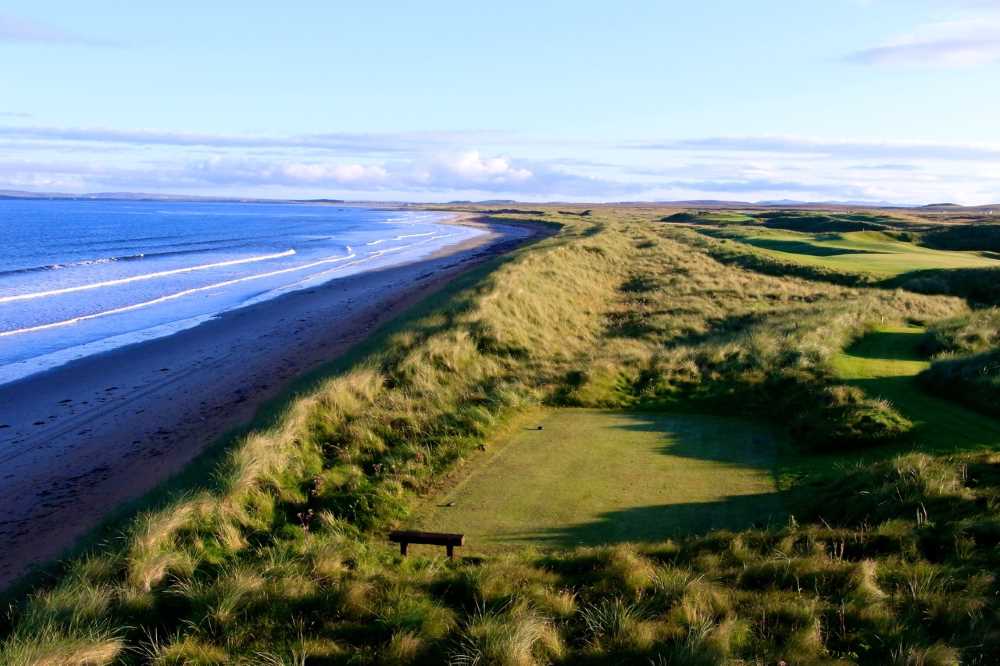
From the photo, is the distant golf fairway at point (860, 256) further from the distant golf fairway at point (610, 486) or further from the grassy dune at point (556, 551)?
the distant golf fairway at point (610, 486)

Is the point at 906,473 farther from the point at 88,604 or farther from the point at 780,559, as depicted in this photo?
the point at 88,604

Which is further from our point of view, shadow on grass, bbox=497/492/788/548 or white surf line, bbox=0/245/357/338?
white surf line, bbox=0/245/357/338

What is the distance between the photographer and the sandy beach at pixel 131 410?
1029 cm

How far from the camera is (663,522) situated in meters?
7.47

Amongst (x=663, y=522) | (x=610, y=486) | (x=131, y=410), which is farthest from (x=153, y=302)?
Answer: (x=663, y=522)

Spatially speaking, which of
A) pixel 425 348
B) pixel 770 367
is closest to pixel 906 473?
pixel 770 367

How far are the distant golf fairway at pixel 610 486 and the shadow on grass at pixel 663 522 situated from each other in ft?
0.03

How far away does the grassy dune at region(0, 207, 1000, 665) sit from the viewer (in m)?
4.88

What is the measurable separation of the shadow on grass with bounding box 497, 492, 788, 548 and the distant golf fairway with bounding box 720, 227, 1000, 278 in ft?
79.1

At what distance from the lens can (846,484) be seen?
24.9ft

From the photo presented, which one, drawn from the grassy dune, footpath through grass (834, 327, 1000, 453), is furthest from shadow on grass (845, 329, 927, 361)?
the grassy dune

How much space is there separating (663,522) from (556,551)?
1354 millimetres

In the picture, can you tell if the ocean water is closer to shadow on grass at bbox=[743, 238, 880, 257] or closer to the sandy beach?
the sandy beach

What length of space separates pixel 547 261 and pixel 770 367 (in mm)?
16449
